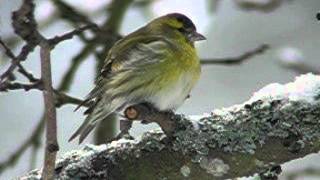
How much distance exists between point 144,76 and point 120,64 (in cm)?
9

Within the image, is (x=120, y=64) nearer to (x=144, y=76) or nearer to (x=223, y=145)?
(x=144, y=76)

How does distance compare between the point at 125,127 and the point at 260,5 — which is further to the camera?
the point at 260,5

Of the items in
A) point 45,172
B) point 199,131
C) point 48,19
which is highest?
point 45,172

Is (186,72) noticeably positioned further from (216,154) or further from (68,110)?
(68,110)

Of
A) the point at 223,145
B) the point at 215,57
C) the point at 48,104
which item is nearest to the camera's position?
the point at 48,104

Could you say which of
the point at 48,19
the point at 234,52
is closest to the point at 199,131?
the point at 48,19

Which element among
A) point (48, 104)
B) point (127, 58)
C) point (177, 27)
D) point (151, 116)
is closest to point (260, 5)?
point (177, 27)

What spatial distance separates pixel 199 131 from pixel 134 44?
2.64ft

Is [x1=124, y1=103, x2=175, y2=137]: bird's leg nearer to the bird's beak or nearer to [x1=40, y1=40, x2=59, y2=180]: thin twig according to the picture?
[x1=40, y1=40, x2=59, y2=180]: thin twig

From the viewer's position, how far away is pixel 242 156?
79.6 inches

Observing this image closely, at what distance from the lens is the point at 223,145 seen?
2.03 metres

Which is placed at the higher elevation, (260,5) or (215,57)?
(260,5)

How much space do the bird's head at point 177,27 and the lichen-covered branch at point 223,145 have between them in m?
0.95

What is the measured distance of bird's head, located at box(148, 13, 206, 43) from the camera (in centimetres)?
302
